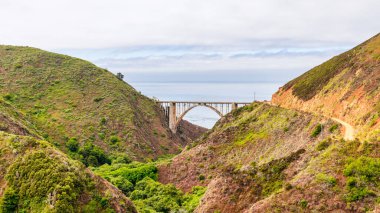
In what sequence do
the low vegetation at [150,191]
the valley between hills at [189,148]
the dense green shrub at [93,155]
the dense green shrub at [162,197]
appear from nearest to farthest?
the valley between hills at [189,148], the dense green shrub at [162,197], the low vegetation at [150,191], the dense green shrub at [93,155]

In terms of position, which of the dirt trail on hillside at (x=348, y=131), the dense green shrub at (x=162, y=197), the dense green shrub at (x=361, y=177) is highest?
the dirt trail on hillside at (x=348, y=131)

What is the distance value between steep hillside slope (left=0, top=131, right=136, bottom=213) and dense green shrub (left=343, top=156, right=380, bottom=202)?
56.3 feet

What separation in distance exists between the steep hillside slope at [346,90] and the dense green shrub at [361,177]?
8.46ft

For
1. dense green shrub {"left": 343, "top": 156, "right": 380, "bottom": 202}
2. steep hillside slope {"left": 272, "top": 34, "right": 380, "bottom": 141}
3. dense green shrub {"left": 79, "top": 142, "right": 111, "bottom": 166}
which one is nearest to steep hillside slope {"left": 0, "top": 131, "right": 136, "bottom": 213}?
dense green shrub {"left": 343, "top": 156, "right": 380, "bottom": 202}

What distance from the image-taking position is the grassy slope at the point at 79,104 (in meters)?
80.8

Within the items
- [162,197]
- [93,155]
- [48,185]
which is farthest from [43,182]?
[93,155]

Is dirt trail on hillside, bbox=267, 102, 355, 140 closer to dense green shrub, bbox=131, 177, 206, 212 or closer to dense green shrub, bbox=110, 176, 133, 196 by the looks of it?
dense green shrub, bbox=131, 177, 206, 212

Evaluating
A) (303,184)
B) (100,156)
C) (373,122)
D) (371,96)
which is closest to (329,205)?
(303,184)

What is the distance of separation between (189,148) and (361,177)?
3923 cm

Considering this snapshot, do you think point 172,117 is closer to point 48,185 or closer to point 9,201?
point 48,185

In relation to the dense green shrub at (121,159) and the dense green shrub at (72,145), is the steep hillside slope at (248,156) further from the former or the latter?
the dense green shrub at (72,145)

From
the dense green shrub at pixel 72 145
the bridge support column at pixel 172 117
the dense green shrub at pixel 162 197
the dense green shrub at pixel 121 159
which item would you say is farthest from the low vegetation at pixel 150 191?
the bridge support column at pixel 172 117

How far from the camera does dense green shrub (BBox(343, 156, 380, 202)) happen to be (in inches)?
1088

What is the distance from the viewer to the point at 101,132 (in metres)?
82.8
